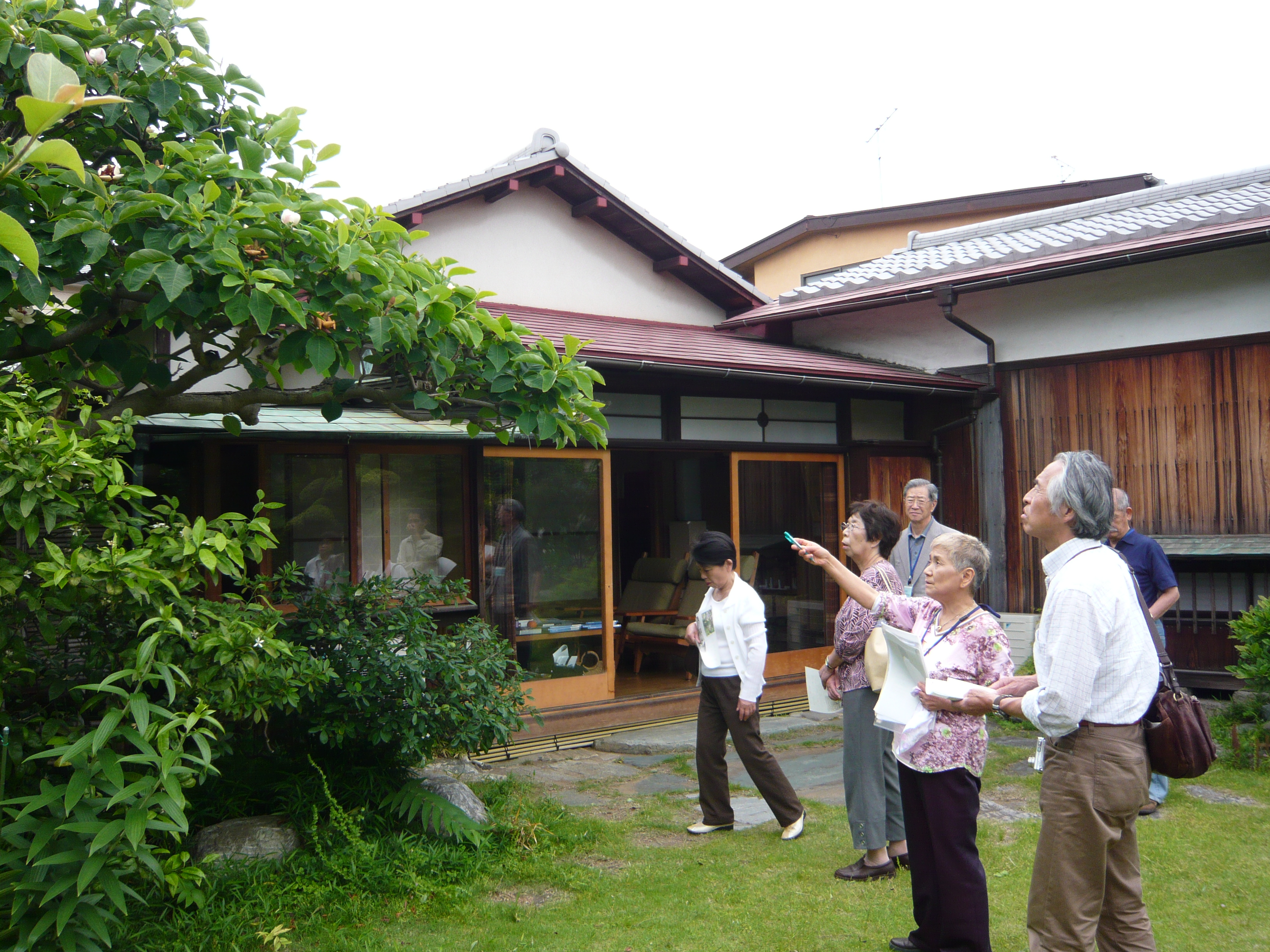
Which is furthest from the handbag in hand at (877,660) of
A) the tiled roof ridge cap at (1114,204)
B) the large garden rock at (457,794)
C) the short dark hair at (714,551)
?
the tiled roof ridge cap at (1114,204)

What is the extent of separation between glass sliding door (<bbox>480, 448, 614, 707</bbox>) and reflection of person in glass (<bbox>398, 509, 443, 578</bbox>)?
38 cm

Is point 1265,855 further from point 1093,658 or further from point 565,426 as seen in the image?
point 565,426

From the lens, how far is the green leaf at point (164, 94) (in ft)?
12.7

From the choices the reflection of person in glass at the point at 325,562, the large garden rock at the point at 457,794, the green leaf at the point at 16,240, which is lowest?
the large garden rock at the point at 457,794

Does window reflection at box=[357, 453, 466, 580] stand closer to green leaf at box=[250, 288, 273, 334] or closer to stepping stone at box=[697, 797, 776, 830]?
stepping stone at box=[697, 797, 776, 830]

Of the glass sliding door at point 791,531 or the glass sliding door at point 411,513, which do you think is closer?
the glass sliding door at point 411,513

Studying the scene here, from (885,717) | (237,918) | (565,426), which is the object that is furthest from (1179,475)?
(237,918)

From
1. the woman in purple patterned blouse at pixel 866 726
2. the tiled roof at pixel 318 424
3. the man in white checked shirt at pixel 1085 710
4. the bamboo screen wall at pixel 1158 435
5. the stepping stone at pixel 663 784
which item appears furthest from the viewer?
the bamboo screen wall at pixel 1158 435

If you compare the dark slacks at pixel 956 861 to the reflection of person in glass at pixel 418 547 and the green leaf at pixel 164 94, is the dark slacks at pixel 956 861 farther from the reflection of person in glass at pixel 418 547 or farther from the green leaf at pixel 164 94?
the reflection of person in glass at pixel 418 547

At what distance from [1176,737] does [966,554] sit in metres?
0.98

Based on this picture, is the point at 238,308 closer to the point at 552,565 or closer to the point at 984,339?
the point at 552,565

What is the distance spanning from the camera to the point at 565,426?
4.31 m

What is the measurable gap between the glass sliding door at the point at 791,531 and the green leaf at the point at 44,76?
825 centimetres

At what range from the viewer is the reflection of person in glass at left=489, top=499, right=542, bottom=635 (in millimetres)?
7852
